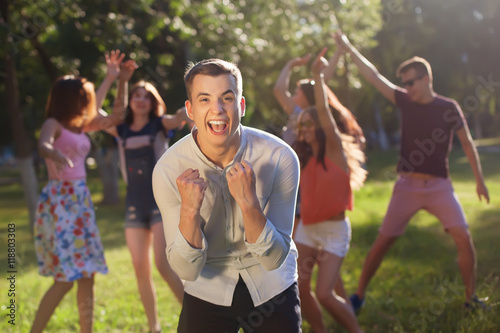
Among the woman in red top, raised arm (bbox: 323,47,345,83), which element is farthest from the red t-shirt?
the woman in red top

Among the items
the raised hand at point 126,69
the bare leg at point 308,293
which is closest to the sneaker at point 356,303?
the bare leg at point 308,293

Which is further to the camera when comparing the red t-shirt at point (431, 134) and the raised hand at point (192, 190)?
the red t-shirt at point (431, 134)

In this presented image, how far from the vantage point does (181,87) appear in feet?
54.8

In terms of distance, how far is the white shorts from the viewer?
13.9ft

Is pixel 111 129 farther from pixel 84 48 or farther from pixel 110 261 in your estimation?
pixel 84 48

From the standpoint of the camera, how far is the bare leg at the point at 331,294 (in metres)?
4.08

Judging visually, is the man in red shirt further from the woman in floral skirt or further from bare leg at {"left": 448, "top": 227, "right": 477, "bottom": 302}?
the woman in floral skirt

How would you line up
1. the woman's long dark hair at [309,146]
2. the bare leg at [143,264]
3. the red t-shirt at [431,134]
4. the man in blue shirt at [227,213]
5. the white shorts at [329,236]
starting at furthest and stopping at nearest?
the red t-shirt at [431,134] < the bare leg at [143,264] < the woman's long dark hair at [309,146] < the white shorts at [329,236] < the man in blue shirt at [227,213]

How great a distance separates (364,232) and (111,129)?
6125mm

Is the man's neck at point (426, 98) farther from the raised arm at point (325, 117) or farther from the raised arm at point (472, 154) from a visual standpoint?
the raised arm at point (325, 117)

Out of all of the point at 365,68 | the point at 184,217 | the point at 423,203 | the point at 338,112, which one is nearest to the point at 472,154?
the point at 423,203

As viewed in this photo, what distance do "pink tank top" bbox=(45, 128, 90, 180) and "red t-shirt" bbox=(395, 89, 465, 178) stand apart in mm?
2808

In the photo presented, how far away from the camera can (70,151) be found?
4668 millimetres

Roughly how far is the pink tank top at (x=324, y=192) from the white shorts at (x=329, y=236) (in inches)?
2.3
